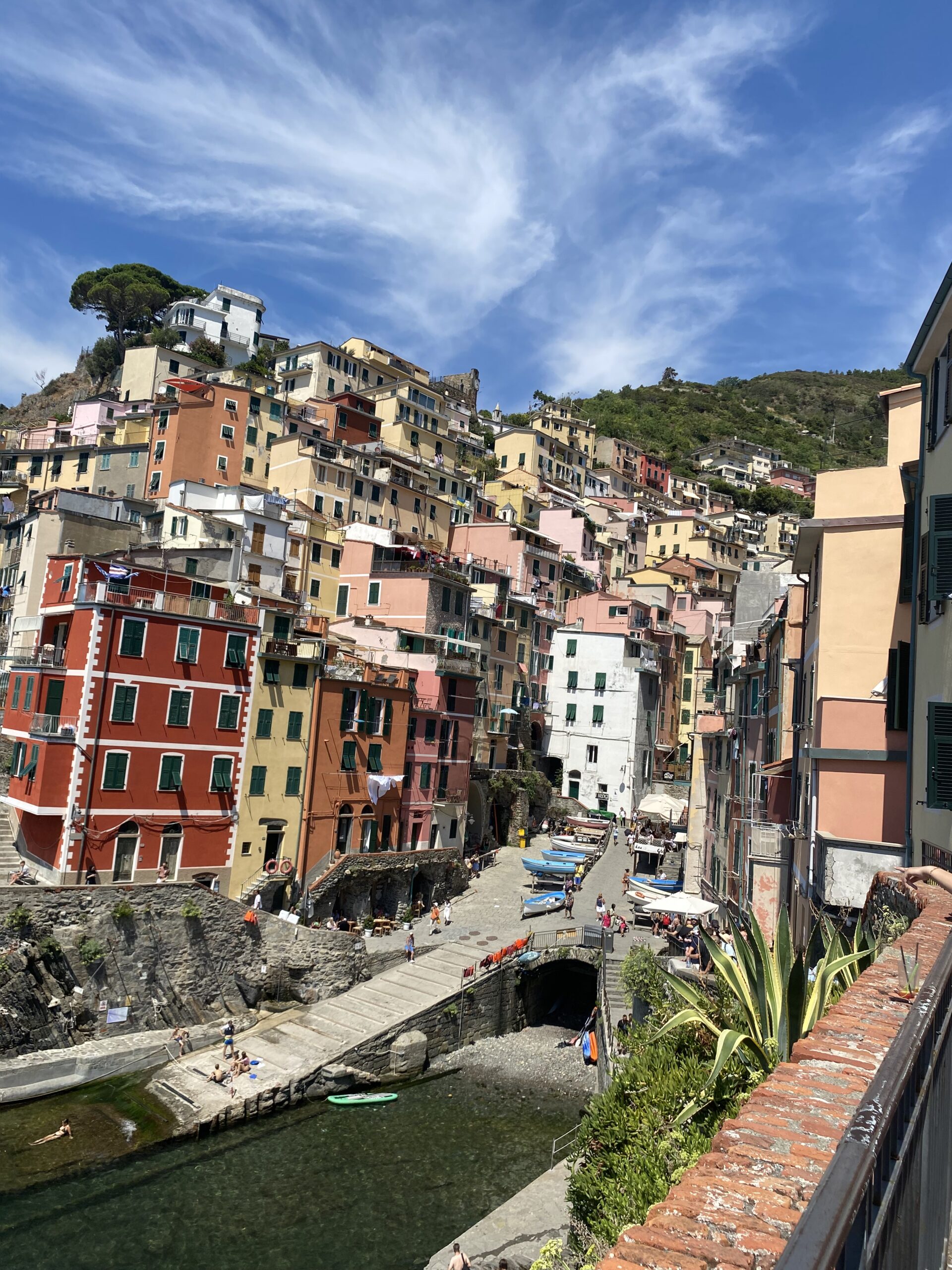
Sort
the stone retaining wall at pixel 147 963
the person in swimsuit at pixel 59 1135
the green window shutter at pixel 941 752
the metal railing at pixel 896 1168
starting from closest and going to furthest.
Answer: the metal railing at pixel 896 1168 → the green window shutter at pixel 941 752 → the person in swimsuit at pixel 59 1135 → the stone retaining wall at pixel 147 963

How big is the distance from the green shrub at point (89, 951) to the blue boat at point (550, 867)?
2507 cm

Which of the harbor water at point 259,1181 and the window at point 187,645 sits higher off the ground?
the window at point 187,645

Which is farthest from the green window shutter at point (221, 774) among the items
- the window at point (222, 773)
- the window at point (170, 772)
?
the window at point (170, 772)

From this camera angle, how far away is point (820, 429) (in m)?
183

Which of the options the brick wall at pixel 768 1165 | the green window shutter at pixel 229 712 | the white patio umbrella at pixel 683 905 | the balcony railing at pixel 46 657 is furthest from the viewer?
the green window shutter at pixel 229 712

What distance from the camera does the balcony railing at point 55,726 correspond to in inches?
1373

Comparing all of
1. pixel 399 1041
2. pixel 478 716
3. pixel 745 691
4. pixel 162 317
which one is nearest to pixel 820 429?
pixel 162 317

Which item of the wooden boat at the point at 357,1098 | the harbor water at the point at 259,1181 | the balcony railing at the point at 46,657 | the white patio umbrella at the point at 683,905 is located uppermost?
the balcony railing at the point at 46,657

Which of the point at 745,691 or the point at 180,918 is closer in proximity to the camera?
the point at 180,918

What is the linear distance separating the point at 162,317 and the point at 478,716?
73492 millimetres

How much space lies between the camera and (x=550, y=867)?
50.3 m

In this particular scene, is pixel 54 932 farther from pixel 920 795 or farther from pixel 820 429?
pixel 820 429

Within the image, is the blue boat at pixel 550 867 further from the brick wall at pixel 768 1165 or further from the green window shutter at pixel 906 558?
the brick wall at pixel 768 1165

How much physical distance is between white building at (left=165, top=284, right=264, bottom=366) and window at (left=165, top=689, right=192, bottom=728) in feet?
232
